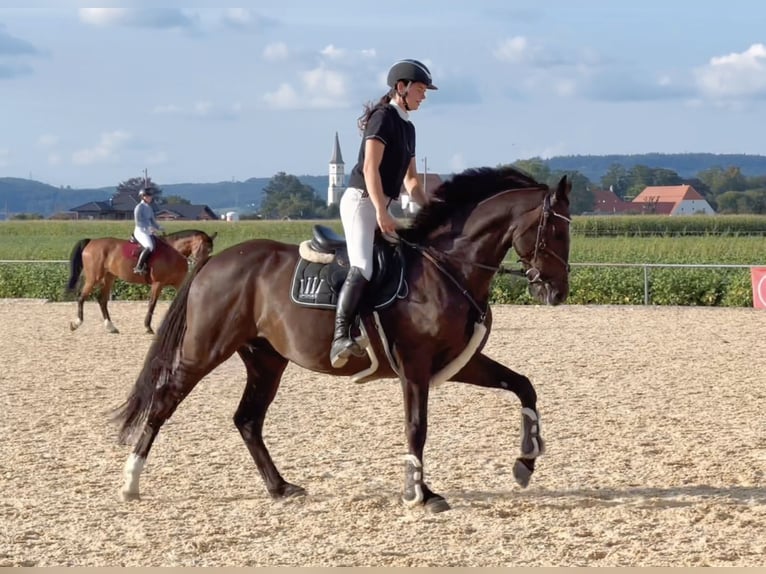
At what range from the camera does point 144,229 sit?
1720cm

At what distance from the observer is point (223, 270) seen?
6723 mm

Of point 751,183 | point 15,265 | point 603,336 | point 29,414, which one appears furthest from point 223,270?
point 751,183

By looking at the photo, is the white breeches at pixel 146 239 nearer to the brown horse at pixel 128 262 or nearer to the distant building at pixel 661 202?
the brown horse at pixel 128 262

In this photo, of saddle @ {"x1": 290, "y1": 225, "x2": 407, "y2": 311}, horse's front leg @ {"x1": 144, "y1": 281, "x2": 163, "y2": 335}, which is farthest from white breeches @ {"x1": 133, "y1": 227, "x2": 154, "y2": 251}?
saddle @ {"x1": 290, "y1": 225, "x2": 407, "y2": 311}

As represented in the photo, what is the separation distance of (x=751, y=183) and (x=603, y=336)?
11472cm

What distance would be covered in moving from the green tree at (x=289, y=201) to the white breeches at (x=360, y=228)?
323 ft

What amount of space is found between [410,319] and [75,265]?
1318 centimetres

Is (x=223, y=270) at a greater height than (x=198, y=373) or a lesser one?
greater

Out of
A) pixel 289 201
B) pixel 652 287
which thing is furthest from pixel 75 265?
pixel 289 201

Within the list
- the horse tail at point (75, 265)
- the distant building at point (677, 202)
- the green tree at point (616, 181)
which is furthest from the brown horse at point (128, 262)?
the green tree at point (616, 181)

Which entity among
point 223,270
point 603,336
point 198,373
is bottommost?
point 603,336

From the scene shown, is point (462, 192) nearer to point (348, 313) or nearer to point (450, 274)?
point (450, 274)

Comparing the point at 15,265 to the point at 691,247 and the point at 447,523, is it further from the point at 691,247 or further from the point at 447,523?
the point at 447,523

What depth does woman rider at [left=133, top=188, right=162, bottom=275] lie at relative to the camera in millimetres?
16875
